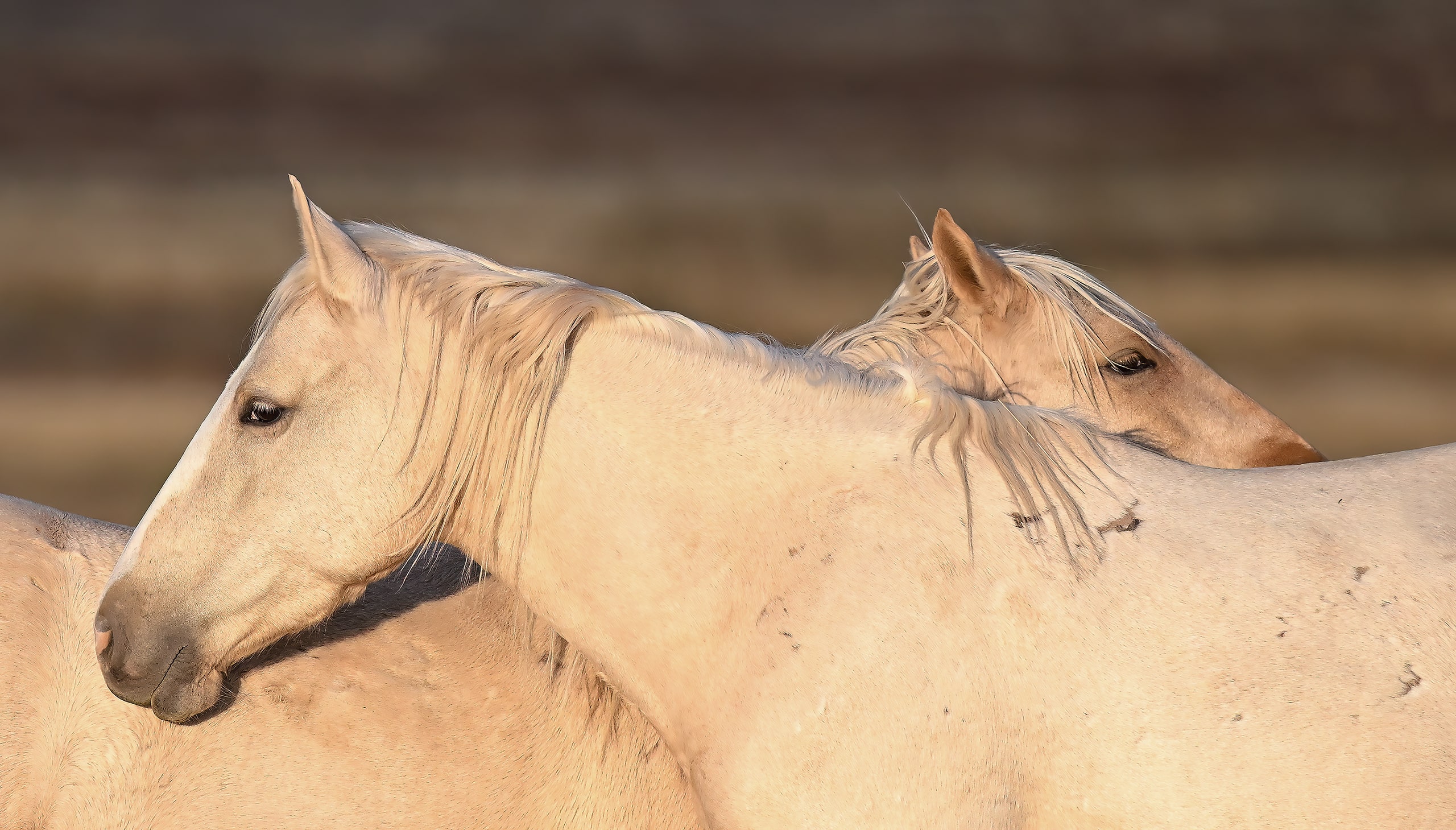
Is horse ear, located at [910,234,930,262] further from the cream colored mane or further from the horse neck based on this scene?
the horse neck

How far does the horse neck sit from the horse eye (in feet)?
3.71

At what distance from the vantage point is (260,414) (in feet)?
5.82

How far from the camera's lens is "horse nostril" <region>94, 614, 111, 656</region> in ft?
5.87

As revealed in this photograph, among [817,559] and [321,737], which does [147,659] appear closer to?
[321,737]

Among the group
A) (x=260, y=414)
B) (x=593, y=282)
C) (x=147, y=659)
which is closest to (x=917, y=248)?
(x=260, y=414)

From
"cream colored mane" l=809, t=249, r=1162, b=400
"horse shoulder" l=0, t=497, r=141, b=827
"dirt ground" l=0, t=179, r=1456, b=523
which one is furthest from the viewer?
"dirt ground" l=0, t=179, r=1456, b=523

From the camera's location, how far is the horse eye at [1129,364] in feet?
8.83

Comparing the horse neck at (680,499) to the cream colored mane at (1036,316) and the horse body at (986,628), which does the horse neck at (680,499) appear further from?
the cream colored mane at (1036,316)

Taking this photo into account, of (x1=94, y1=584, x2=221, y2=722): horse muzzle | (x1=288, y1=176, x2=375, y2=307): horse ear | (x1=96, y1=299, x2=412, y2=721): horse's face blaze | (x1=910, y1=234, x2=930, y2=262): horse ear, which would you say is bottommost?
(x1=94, y1=584, x2=221, y2=722): horse muzzle

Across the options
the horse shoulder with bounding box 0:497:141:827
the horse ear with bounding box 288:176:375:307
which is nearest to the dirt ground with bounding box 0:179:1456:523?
the horse shoulder with bounding box 0:497:141:827

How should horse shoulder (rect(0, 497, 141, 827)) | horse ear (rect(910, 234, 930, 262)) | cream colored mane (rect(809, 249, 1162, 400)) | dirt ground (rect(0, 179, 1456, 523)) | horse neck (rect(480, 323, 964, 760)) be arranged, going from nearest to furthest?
horse neck (rect(480, 323, 964, 760)) < horse shoulder (rect(0, 497, 141, 827)) < cream colored mane (rect(809, 249, 1162, 400)) < horse ear (rect(910, 234, 930, 262)) < dirt ground (rect(0, 179, 1456, 523))

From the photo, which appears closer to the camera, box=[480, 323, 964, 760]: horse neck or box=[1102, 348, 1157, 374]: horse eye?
box=[480, 323, 964, 760]: horse neck

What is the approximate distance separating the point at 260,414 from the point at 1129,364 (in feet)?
6.68

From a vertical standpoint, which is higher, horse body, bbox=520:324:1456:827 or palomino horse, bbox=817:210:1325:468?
palomino horse, bbox=817:210:1325:468
